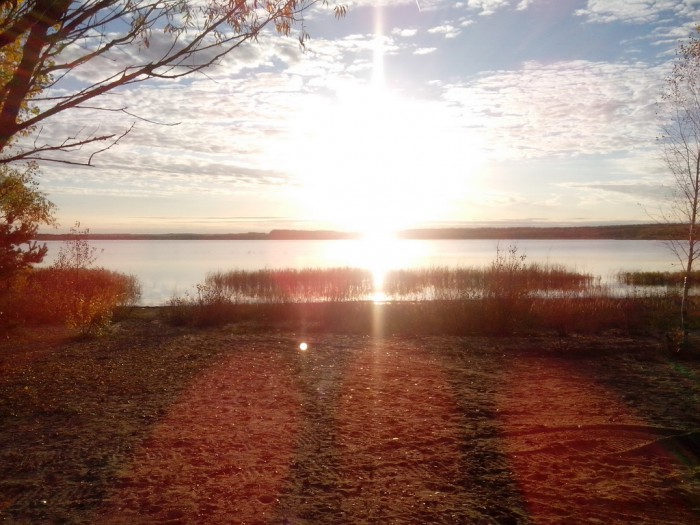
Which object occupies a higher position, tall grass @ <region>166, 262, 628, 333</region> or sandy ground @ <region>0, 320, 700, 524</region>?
tall grass @ <region>166, 262, 628, 333</region>

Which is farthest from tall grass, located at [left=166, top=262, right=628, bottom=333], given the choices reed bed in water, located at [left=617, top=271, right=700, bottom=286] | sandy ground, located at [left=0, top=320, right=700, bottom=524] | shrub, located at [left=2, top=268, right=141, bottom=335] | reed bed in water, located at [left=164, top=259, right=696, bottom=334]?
reed bed in water, located at [left=617, top=271, right=700, bottom=286]

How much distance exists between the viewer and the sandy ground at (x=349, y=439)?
174 inches

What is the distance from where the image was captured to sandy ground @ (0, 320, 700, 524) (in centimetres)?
442

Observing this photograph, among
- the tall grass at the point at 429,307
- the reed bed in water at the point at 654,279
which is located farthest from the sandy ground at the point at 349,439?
the reed bed in water at the point at 654,279

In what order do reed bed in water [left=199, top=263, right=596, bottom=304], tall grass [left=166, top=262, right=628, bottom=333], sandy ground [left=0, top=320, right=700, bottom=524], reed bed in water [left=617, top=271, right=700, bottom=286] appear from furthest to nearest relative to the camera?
reed bed in water [left=617, top=271, right=700, bottom=286], reed bed in water [left=199, top=263, right=596, bottom=304], tall grass [left=166, top=262, right=628, bottom=333], sandy ground [left=0, top=320, right=700, bottom=524]

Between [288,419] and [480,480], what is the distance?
2438 millimetres

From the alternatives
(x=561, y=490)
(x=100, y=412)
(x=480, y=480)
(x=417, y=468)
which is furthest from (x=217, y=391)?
(x=561, y=490)

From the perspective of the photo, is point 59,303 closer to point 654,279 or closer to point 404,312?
point 404,312

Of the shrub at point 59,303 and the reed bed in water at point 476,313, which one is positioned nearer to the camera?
the shrub at point 59,303

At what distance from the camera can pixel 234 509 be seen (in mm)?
4391

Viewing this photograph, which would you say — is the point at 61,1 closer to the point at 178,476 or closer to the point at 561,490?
the point at 178,476

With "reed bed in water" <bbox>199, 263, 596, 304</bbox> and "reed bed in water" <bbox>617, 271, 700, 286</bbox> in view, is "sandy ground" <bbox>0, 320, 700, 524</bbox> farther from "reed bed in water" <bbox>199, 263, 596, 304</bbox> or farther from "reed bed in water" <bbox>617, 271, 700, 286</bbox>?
"reed bed in water" <bbox>617, 271, 700, 286</bbox>

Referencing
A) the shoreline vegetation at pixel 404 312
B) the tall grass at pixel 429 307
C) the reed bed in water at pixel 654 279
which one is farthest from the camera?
the reed bed in water at pixel 654 279

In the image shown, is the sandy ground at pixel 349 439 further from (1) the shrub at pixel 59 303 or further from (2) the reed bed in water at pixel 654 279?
(2) the reed bed in water at pixel 654 279
